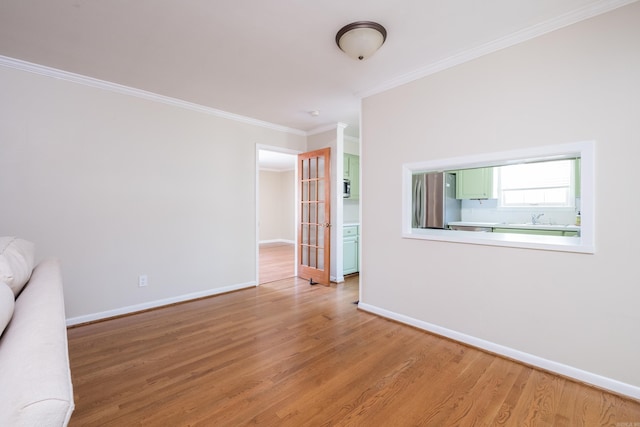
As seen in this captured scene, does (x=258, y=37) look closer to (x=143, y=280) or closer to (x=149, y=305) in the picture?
(x=143, y=280)

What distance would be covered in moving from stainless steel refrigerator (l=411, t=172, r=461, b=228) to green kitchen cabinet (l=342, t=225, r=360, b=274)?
1.15 meters

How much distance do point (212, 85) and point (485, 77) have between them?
268 centimetres

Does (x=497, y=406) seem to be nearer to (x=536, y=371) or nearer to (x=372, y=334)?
(x=536, y=371)

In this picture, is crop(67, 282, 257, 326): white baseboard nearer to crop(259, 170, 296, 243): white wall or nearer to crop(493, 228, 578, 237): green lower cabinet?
crop(493, 228, 578, 237): green lower cabinet

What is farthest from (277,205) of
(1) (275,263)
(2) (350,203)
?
(2) (350,203)

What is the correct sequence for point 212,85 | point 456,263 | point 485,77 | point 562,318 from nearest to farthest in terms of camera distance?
1. point 562,318
2. point 485,77
3. point 456,263
4. point 212,85

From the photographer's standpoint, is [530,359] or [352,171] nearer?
[530,359]

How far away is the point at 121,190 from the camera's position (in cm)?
325

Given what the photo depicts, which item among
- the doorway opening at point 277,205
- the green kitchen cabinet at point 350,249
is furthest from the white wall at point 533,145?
the doorway opening at point 277,205

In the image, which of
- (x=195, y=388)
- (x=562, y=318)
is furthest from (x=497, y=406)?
(x=195, y=388)

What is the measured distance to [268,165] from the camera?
8.98 meters

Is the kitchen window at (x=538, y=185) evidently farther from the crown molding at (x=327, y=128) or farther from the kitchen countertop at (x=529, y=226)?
the crown molding at (x=327, y=128)

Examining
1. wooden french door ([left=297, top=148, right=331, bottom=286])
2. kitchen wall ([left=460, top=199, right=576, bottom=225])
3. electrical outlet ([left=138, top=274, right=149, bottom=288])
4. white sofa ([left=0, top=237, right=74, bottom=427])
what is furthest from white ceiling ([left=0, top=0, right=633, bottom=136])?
kitchen wall ([left=460, top=199, right=576, bottom=225])

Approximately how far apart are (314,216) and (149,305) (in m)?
2.63
